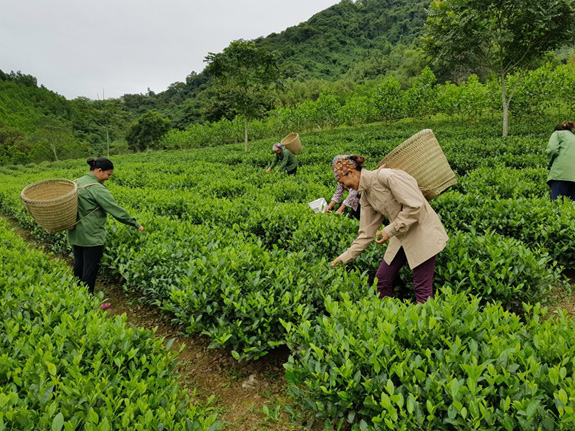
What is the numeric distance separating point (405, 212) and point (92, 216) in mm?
3855

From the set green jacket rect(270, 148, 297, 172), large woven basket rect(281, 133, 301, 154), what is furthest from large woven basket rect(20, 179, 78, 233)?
large woven basket rect(281, 133, 301, 154)

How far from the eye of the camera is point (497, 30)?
12750mm

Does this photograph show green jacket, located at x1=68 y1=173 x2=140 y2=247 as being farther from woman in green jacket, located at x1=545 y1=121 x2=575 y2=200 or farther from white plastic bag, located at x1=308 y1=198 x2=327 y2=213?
woman in green jacket, located at x1=545 y1=121 x2=575 y2=200

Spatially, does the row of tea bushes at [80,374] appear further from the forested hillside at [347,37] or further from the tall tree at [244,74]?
the forested hillside at [347,37]

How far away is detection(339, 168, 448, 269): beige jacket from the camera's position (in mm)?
2742

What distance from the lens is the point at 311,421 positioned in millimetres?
2104

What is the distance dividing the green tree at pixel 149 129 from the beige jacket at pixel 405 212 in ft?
171

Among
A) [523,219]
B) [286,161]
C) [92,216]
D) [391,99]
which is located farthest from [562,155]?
[391,99]

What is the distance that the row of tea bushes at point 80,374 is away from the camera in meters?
1.63

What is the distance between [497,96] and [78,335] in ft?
80.1

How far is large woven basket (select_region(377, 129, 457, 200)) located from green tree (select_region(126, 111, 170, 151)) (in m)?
52.1

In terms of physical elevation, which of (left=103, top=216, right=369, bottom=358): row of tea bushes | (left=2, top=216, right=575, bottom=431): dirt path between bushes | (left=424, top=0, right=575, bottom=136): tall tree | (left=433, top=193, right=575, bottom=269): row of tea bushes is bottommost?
(left=2, top=216, right=575, bottom=431): dirt path between bushes

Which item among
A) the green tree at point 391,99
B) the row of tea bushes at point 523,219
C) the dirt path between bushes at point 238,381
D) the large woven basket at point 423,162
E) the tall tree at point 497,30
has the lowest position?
the dirt path between bushes at point 238,381

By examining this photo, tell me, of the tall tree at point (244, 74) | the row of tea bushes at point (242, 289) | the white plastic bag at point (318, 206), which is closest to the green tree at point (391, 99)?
the tall tree at point (244, 74)
